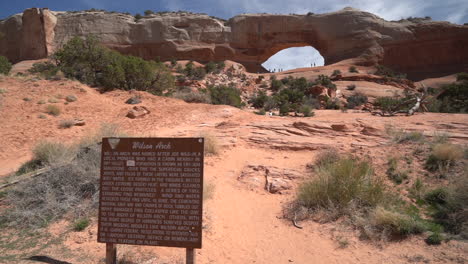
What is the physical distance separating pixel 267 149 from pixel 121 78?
38.1ft

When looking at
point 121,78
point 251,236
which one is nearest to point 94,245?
point 251,236

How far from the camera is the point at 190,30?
119ft

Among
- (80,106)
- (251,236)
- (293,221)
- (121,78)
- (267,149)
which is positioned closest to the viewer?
(251,236)

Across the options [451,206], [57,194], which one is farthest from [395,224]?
[57,194]

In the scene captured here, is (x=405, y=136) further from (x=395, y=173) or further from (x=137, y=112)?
(x=137, y=112)

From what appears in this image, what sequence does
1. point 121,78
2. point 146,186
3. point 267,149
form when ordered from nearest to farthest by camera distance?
point 146,186, point 267,149, point 121,78

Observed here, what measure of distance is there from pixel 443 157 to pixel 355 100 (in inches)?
597

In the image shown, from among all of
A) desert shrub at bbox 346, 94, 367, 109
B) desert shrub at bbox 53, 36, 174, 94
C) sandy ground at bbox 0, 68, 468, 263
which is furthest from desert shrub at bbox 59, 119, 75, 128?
desert shrub at bbox 346, 94, 367, 109

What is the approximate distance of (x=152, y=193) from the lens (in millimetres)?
3195

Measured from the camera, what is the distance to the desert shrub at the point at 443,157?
21.9 ft

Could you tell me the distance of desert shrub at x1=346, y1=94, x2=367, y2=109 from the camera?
797 inches

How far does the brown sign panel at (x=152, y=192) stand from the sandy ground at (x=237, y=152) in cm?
86

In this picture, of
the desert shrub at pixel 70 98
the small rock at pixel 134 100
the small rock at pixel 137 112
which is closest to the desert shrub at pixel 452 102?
the small rock at pixel 137 112

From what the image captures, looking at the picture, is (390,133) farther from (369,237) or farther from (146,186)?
(146,186)
